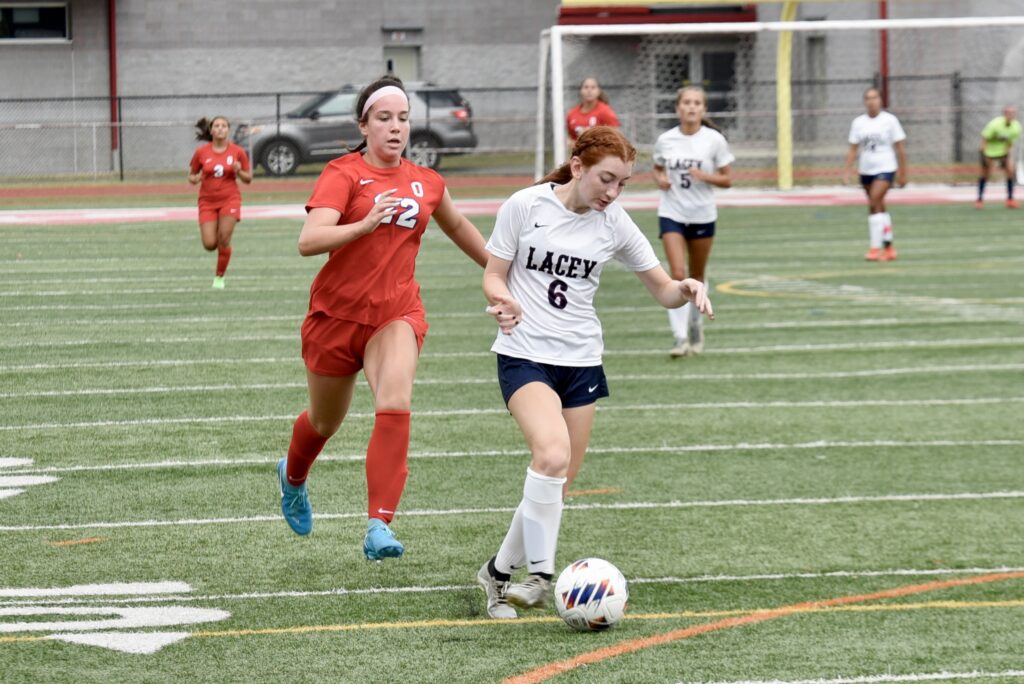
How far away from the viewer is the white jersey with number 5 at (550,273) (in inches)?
248

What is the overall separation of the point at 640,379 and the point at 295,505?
17.9ft

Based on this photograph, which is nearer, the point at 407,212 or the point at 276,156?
the point at 407,212

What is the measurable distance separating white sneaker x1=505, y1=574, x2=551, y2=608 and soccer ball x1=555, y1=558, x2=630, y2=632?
13 cm

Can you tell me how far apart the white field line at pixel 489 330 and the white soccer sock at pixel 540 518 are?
857 centimetres

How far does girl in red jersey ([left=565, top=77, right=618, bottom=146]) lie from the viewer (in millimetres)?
19641

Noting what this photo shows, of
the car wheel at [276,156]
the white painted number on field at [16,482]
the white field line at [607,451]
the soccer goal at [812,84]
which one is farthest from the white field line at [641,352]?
the car wheel at [276,156]

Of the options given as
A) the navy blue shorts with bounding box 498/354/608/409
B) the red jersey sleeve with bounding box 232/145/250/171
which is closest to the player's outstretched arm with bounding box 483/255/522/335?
the navy blue shorts with bounding box 498/354/608/409

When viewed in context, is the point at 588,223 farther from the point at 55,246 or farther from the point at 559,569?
the point at 55,246

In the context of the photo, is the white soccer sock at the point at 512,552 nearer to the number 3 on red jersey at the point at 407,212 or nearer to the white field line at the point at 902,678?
the white field line at the point at 902,678

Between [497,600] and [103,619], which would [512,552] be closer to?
[497,600]

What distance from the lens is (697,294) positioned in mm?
6219

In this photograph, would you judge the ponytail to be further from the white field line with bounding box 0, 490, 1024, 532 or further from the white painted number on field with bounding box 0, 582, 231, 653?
the white field line with bounding box 0, 490, 1024, 532

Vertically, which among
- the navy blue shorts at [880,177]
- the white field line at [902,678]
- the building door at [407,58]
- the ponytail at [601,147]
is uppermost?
the building door at [407,58]

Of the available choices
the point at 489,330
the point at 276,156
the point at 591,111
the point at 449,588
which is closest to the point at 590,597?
the point at 449,588
